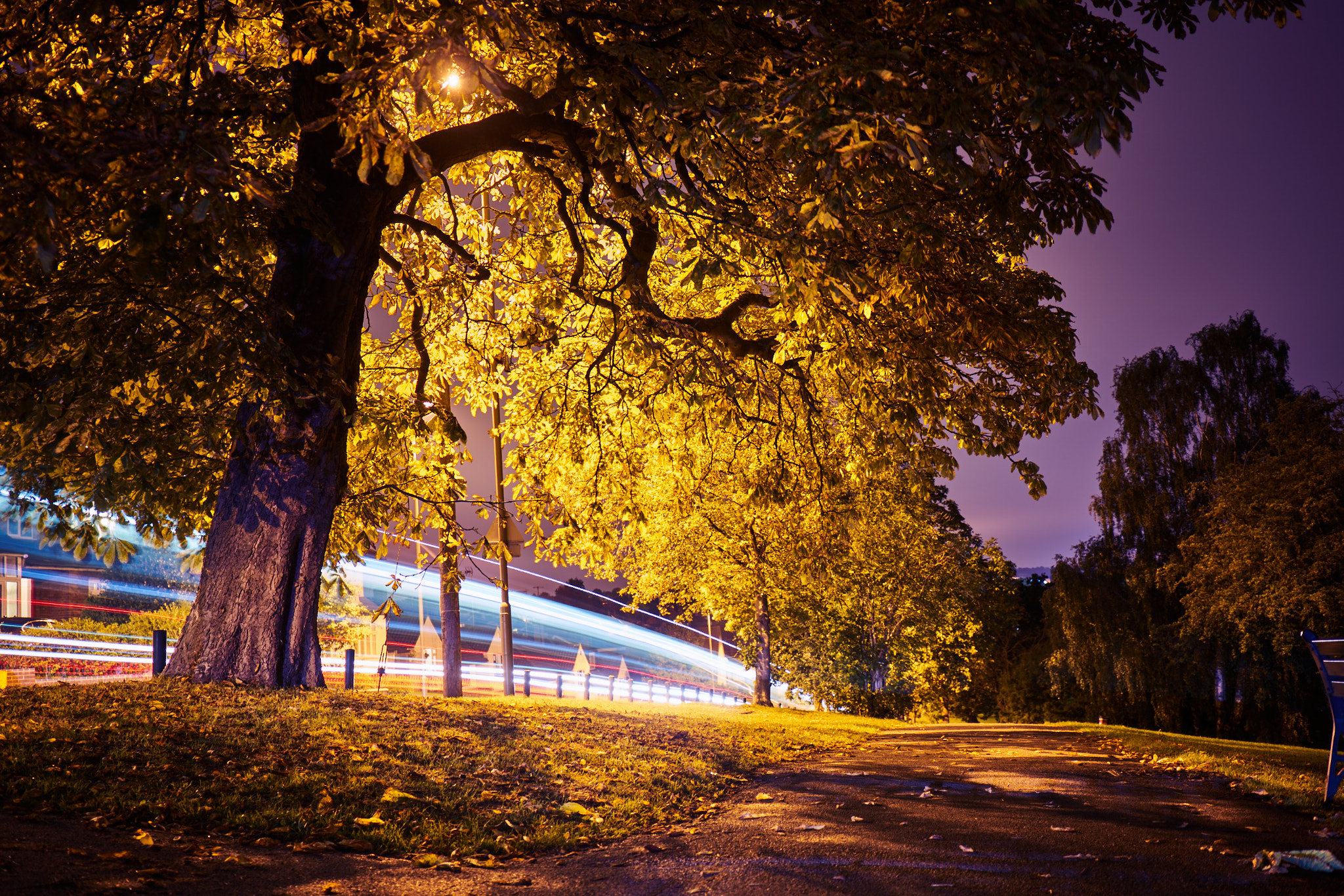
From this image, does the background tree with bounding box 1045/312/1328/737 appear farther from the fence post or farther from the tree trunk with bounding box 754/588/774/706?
the fence post

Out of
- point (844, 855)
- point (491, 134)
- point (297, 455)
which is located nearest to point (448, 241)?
point (491, 134)

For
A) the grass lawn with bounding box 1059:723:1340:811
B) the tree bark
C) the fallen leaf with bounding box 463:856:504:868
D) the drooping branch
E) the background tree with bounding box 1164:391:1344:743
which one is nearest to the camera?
the fallen leaf with bounding box 463:856:504:868

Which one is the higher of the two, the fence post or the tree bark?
the tree bark

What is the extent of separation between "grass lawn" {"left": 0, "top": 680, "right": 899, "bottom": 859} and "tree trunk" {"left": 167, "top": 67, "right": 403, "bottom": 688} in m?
0.51

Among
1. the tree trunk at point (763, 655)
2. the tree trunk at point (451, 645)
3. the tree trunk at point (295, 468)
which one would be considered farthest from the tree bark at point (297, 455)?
the tree trunk at point (763, 655)

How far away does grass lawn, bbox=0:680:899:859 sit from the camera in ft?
16.6

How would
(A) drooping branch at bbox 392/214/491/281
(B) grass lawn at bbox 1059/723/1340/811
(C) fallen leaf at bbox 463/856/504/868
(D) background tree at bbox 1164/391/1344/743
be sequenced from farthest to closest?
1. (D) background tree at bbox 1164/391/1344/743
2. (A) drooping branch at bbox 392/214/491/281
3. (B) grass lawn at bbox 1059/723/1340/811
4. (C) fallen leaf at bbox 463/856/504/868

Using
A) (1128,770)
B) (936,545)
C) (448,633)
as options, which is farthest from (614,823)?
(936,545)

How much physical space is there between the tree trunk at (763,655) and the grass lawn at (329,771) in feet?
59.8

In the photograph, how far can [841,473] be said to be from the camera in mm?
13836

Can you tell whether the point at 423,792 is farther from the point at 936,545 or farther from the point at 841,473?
the point at 936,545

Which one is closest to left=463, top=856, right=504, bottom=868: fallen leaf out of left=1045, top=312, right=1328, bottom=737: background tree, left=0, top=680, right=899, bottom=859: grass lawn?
left=0, top=680, right=899, bottom=859: grass lawn

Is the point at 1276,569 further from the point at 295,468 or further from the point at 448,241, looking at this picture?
the point at 295,468

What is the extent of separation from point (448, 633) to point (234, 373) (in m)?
12.8
